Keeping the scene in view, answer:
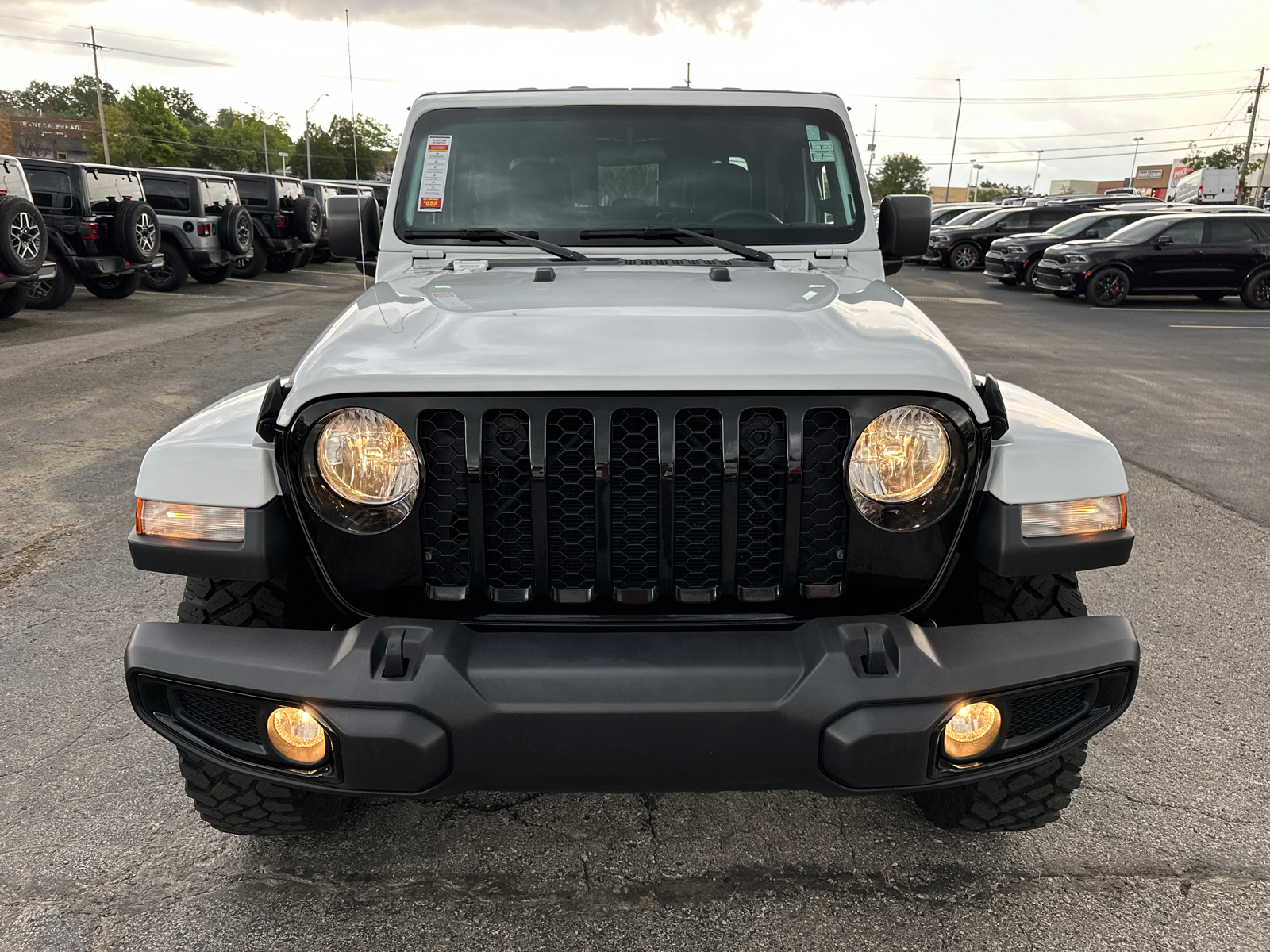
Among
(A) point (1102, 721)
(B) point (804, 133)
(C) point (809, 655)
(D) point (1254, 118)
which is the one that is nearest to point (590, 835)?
(C) point (809, 655)

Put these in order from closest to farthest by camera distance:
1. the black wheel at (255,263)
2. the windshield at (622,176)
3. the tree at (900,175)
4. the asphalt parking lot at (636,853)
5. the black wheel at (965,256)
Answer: the asphalt parking lot at (636,853), the windshield at (622,176), the black wheel at (255,263), the black wheel at (965,256), the tree at (900,175)

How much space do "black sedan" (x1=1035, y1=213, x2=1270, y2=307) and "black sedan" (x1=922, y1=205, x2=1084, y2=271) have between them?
6.66 metres

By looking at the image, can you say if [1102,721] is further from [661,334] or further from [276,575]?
[276,575]

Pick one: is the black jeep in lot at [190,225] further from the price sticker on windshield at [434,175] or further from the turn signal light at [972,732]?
the turn signal light at [972,732]

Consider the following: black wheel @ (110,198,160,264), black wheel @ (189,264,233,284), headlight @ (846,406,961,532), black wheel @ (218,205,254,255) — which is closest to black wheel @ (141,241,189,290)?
black wheel @ (189,264,233,284)

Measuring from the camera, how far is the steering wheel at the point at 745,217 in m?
A: 3.12

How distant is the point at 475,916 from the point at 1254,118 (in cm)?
8441

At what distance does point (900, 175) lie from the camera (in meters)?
93.4

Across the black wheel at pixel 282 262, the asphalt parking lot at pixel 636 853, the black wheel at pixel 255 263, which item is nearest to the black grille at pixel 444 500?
the asphalt parking lot at pixel 636 853

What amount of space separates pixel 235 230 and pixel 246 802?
15661 millimetres

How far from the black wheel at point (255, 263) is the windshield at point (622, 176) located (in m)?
16.4

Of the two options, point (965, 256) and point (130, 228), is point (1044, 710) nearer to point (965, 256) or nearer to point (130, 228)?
point (130, 228)

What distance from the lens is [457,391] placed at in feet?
5.87

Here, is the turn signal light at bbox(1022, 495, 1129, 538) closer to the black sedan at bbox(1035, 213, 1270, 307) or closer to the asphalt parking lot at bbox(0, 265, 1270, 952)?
the asphalt parking lot at bbox(0, 265, 1270, 952)
